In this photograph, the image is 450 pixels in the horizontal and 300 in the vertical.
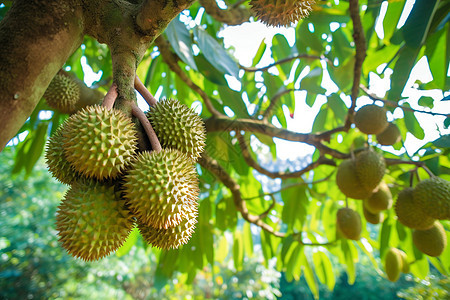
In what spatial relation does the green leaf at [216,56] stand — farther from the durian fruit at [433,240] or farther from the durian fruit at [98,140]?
the durian fruit at [433,240]

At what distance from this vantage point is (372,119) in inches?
61.8

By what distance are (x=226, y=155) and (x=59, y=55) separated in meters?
1.29

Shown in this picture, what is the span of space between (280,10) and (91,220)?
29.5 inches

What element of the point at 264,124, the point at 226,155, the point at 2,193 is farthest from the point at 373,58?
the point at 2,193

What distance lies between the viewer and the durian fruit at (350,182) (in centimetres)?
166

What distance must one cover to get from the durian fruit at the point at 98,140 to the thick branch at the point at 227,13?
120 centimetres

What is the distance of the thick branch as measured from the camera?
1717mm

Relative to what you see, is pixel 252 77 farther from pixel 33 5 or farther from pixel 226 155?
pixel 33 5

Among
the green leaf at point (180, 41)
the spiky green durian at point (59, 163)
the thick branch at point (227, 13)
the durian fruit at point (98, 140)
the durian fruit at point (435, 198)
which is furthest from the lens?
the thick branch at point (227, 13)

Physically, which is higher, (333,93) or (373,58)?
(373,58)

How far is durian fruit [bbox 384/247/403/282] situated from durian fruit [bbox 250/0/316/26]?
1.81m

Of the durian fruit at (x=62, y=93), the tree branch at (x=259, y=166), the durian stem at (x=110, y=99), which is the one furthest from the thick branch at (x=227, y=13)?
the durian stem at (x=110, y=99)

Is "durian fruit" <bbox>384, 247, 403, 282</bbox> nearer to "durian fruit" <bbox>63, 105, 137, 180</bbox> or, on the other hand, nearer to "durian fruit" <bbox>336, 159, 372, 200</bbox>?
"durian fruit" <bbox>336, 159, 372, 200</bbox>

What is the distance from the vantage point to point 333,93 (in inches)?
74.5
